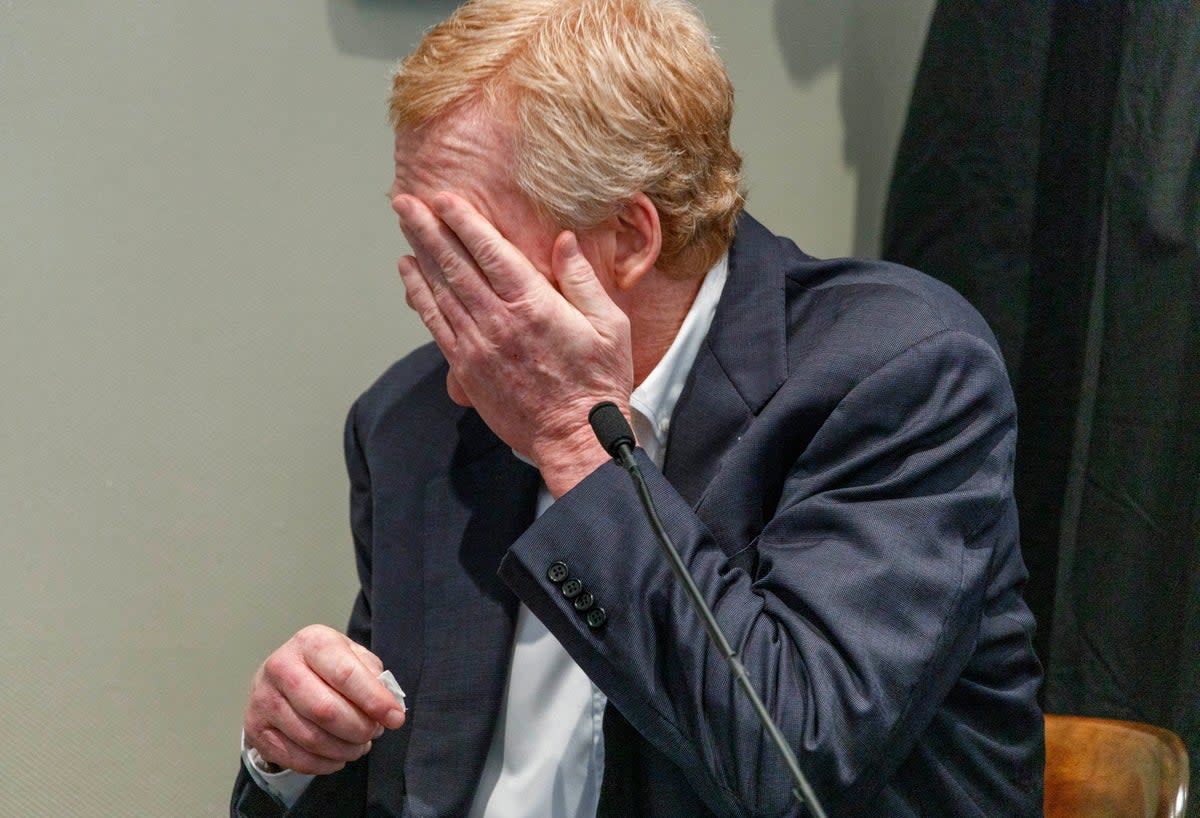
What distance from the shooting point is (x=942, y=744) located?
105cm

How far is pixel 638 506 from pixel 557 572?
0.09 metres

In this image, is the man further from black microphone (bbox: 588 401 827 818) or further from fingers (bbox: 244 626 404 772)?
black microphone (bbox: 588 401 827 818)

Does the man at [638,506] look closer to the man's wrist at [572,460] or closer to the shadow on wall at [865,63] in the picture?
the man's wrist at [572,460]

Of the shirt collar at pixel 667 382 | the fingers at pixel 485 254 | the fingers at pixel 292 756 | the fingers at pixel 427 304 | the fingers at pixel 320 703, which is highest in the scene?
the fingers at pixel 485 254

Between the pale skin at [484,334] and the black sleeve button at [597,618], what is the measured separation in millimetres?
125

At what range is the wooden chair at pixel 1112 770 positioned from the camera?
107cm

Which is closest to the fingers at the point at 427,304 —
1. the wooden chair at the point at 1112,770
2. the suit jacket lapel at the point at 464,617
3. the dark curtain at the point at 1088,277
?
the suit jacket lapel at the point at 464,617

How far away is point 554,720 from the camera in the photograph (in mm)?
1166

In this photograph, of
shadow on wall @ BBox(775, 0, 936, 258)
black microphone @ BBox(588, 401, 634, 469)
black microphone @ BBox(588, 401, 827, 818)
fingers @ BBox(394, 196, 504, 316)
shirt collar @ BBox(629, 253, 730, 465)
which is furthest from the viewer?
shadow on wall @ BBox(775, 0, 936, 258)

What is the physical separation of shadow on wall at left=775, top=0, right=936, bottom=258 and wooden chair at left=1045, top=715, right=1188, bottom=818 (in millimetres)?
977

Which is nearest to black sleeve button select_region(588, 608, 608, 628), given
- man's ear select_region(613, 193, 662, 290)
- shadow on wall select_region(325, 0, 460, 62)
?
man's ear select_region(613, 193, 662, 290)

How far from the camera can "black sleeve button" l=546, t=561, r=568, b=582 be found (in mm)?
968

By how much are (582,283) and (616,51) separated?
0.73 feet

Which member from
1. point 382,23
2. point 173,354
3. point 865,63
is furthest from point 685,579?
point 865,63
